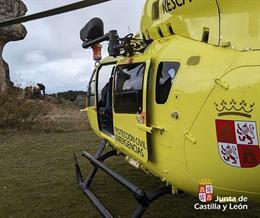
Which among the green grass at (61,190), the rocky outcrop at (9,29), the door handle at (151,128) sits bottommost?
the green grass at (61,190)

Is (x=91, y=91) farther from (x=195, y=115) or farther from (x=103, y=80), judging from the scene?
(x=195, y=115)

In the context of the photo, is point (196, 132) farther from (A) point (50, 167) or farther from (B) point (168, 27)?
(A) point (50, 167)

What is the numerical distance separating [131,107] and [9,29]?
Result: 16.1 meters

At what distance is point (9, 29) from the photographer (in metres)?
19.2

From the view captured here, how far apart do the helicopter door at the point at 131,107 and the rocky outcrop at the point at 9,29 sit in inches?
573

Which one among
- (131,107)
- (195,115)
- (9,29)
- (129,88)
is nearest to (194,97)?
(195,115)

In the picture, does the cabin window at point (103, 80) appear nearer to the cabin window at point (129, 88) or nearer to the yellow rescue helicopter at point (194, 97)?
the cabin window at point (129, 88)

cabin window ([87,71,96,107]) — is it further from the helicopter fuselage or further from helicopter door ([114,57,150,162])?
the helicopter fuselage

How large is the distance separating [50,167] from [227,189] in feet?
18.1

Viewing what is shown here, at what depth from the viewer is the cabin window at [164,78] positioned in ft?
12.4

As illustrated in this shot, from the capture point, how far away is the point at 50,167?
27.0 feet

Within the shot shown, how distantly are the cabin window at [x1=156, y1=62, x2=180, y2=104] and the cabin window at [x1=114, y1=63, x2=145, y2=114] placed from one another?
34cm

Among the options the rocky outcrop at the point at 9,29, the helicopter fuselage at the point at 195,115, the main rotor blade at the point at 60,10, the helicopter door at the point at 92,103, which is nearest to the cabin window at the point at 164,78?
the helicopter fuselage at the point at 195,115

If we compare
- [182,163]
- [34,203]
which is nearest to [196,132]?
[182,163]
